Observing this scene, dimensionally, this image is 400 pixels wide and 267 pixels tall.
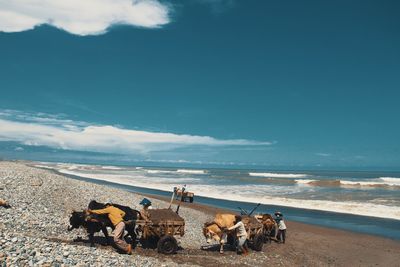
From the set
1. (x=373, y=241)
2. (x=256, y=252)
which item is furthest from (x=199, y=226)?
(x=373, y=241)

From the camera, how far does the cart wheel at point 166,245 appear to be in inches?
607

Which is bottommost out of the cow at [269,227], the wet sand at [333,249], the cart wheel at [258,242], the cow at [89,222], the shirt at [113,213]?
the wet sand at [333,249]

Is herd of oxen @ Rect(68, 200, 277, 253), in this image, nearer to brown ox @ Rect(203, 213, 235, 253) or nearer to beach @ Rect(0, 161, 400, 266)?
brown ox @ Rect(203, 213, 235, 253)

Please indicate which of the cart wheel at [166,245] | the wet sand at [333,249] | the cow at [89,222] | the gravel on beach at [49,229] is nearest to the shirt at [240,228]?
the wet sand at [333,249]

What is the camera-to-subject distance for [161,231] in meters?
15.9

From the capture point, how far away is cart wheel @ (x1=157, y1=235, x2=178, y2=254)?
15422 mm

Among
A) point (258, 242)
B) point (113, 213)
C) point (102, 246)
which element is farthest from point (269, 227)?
point (102, 246)

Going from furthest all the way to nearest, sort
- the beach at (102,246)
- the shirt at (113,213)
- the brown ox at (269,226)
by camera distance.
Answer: the brown ox at (269,226)
the shirt at (113,213)
the beach at (102,246)

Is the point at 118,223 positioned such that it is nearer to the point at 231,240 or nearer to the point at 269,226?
the point at 231,240

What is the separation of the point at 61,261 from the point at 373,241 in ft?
59.8

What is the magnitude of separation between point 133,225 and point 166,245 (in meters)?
1.55

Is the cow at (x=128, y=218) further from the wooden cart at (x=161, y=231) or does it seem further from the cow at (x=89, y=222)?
the cow at (x=89, y=222)

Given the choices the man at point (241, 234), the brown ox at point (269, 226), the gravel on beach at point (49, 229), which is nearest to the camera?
the gravel on beach at point (49, 229)

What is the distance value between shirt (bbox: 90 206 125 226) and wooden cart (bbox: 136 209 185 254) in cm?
103
